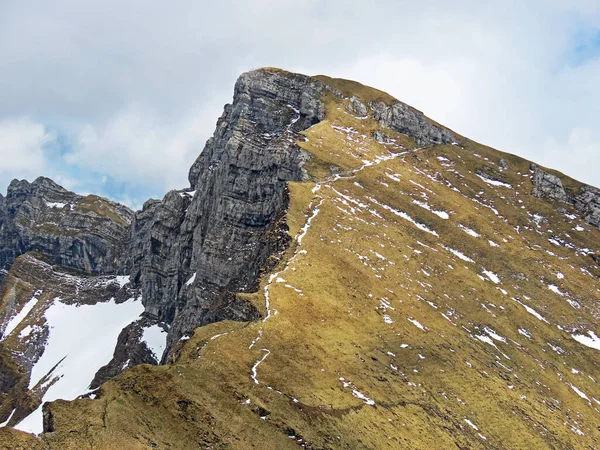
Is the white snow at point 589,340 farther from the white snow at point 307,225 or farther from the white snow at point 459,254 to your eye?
the white snow at point 307,225

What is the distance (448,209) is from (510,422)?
59.3 metres

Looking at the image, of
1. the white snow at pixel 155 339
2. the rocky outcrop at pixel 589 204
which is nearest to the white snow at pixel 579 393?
the rocky outcrop at pixel 589 204

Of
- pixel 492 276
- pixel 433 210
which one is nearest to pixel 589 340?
pixel 492 276

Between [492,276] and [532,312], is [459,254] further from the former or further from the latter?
[532,312]

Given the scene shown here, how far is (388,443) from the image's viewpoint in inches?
1727

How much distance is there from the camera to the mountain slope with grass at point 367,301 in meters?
39.7

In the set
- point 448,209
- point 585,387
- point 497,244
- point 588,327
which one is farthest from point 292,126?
point 585,387

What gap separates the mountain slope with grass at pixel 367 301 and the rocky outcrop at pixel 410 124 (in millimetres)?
574

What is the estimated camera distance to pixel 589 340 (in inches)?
3300

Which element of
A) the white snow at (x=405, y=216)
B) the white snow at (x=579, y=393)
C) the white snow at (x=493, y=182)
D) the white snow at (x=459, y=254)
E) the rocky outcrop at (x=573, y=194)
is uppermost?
the rocky outcrop at (x=573, y=194)

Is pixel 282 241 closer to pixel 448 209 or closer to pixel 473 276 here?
pixel 473 276

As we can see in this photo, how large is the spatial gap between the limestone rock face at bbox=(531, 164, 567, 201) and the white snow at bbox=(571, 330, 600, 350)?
54.1m

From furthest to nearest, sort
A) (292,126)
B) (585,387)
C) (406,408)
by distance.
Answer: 1. (292,126)
2. (585,387)
3. (406,408)

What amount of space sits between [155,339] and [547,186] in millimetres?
125551
